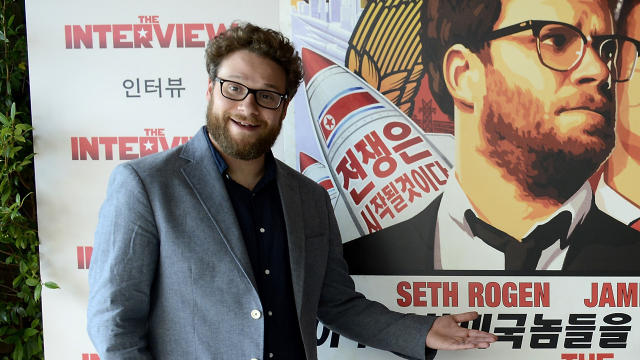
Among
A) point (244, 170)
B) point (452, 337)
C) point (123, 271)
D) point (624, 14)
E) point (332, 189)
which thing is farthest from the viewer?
point (332, 189)

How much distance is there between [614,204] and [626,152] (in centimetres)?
22

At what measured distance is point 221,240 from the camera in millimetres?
1472

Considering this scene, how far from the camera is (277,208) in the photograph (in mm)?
1654

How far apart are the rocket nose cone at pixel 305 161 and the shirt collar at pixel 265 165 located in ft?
1.37

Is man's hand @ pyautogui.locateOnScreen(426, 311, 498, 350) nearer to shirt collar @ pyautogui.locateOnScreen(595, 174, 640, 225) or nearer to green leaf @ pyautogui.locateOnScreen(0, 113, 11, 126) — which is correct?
shirt collar @ pyautogui.locateOnScreen(595, 174, 640, 225)

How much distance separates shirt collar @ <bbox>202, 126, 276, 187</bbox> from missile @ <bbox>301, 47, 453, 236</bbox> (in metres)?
0.46

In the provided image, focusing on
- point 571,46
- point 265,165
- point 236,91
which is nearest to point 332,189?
point 265,165

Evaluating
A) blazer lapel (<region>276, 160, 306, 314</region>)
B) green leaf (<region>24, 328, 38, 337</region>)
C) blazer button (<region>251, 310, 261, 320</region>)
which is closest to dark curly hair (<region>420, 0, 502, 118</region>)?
blazer lapel (<region>276, 160, 306, 314</region>)

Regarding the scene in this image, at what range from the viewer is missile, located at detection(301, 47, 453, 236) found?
6.83 feet

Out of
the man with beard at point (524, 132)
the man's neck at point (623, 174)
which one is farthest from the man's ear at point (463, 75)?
the man's neck at point (623, 174)

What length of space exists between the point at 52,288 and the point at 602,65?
95.9 inches

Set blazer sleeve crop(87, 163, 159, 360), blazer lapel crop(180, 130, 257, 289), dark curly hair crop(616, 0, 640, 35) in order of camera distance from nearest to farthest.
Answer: blazer sleeve crop(87, 163, 159, 360)
blazer lapel crop(180, 130, 257, 289)
dark curly hair crop(616, 0, 640, 35)

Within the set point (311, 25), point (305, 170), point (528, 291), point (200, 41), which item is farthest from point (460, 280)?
point (200, 41)

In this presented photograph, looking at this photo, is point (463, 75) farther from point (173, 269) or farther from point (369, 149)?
point (173, 269)
